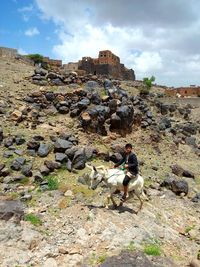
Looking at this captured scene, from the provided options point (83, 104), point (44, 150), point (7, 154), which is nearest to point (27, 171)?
point (7, 154)

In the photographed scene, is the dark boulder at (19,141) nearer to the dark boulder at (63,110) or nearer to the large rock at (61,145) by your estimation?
the large rock at (61,145)

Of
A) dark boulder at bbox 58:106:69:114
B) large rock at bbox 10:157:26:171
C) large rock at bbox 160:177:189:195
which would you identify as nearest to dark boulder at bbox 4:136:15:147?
large rock at bbox 10:157:26:171

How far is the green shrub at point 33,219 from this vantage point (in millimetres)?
9883

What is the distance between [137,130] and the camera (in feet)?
66.5

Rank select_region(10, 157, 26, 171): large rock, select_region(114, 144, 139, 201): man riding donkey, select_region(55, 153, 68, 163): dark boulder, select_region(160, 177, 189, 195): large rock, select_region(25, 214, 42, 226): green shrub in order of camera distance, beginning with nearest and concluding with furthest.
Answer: select_region(25, 214, 42, 226): green shrub < select_region(114, 144, 139, 201): man riding donkey < select_region(10, 157, 26, 171): large rock < select_region(55, 153, 68, 163): dark boulder < select_region(160, 177, 189, 195): large rock

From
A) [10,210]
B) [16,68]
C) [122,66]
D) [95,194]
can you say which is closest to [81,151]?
[95,194]

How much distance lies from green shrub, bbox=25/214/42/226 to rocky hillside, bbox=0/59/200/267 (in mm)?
26

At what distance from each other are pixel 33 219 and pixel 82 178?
3135mm

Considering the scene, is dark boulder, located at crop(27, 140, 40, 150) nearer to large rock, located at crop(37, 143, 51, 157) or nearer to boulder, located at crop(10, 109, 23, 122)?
large rock, located at crop(37, 143, 51, 157)

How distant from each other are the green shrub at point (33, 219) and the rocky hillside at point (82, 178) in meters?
0.03

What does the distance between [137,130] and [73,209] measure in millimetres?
10321

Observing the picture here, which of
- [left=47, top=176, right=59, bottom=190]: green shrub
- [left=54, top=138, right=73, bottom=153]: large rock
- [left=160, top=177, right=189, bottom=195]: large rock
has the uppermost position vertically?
[left=54, top=138, right=73, bottom=153]: large rock

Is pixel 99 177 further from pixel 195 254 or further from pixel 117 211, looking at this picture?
pixel 195 254

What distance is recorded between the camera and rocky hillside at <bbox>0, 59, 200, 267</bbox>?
9047mm
